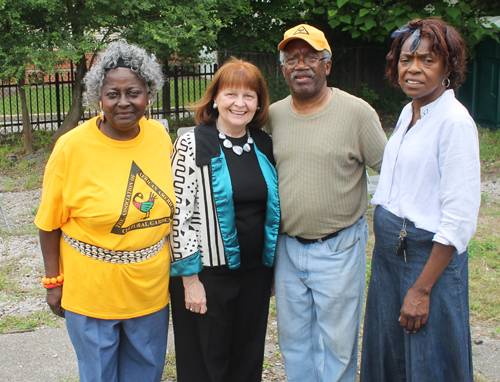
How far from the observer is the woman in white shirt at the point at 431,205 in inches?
84.0

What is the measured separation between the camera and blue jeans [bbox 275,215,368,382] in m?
2.76

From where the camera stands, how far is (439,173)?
7.23 ft

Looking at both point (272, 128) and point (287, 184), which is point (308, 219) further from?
point (272, 128)

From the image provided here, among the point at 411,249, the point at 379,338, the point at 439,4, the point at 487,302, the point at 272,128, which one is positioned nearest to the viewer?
the point at 411,249

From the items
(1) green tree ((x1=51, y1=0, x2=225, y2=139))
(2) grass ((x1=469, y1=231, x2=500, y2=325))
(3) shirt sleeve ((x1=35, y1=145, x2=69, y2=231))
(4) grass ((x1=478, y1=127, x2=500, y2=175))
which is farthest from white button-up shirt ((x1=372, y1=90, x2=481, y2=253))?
(1) green tree ((x1=51, y1=0, x2=225, y2=139))

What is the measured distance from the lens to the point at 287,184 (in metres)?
2.76

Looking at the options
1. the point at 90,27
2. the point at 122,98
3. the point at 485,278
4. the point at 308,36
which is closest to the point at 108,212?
the point at 122,98

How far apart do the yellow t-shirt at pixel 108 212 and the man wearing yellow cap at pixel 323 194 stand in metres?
0.70

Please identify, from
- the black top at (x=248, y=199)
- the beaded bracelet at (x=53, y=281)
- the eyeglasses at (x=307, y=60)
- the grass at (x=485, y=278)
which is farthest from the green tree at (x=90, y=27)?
the beaded bracelet at (x=53, y=281)

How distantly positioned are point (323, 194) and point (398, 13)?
726cm

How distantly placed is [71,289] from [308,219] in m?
1.26

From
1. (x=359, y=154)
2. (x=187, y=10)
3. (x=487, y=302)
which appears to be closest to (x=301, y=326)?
(x=359, y=154)

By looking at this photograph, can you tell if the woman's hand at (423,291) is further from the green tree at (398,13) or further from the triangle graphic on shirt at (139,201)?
the green tree at (398,13)

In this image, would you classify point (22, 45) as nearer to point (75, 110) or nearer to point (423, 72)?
point (75, 110)
